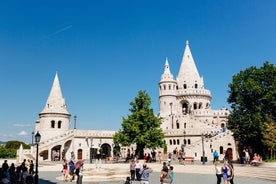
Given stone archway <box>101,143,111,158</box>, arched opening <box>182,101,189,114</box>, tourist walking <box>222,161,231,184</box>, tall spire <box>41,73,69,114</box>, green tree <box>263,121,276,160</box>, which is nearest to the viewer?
tourist walking <box>222,161,231,184</box>

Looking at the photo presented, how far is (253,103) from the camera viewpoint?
32844 mm

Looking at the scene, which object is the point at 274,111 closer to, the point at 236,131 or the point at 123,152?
the point at 236,131

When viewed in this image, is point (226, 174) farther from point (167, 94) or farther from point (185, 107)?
point (185, 107)

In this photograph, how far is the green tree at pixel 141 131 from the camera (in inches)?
1457

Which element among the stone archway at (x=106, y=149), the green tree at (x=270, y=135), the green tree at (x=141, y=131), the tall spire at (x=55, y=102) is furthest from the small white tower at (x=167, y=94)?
the green tree at (x=270, y=135)

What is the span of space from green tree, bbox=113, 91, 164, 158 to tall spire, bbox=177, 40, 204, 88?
32.1m

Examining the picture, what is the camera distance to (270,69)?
3250 centimetres

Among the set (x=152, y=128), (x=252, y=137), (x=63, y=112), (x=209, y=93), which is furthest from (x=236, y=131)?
(x=209, y=93)

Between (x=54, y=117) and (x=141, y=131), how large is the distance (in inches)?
799

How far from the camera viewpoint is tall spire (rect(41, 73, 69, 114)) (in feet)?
171

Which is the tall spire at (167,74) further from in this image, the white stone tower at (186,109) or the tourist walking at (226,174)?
the tourist walking at (226,174)

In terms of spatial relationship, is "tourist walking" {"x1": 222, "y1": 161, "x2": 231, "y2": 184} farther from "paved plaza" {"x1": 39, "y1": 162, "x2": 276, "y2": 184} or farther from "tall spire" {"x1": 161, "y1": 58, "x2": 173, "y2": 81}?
"tall spire" {"x1": 161, "y1": 58, "x2": 173, "y2": 81}

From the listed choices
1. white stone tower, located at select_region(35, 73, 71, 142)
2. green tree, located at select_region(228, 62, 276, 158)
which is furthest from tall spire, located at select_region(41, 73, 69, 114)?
green tree, located at select_region(228, 62, 276, 158)

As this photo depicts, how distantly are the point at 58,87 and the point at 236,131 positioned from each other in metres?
33.0
